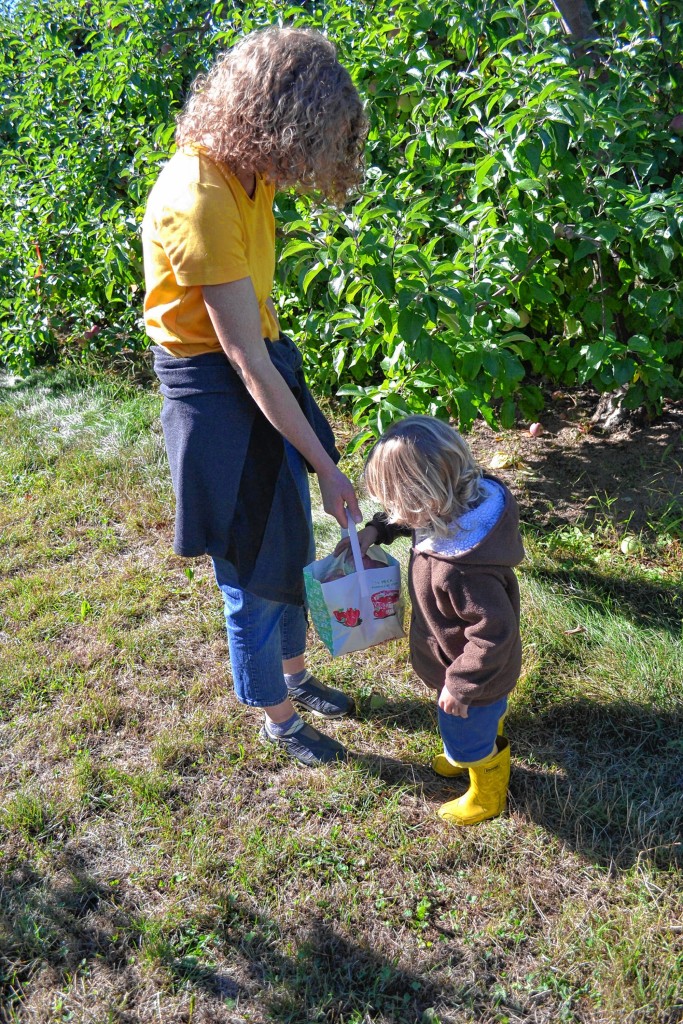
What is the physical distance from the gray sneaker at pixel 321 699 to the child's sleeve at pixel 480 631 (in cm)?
70

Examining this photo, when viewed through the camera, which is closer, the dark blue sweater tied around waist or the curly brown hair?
the curly brown hair

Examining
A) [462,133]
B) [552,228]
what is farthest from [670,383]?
[462,133]

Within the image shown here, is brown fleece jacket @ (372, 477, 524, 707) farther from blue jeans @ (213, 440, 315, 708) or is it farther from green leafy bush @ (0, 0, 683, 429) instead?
green leafy bush @ (0, 0, 683, 429)

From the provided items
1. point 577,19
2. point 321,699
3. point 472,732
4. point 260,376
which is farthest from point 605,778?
point 577,19

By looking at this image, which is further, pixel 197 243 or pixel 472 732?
pixel 472 732

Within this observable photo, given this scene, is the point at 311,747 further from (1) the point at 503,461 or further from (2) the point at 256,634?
(1) the point at 503,461

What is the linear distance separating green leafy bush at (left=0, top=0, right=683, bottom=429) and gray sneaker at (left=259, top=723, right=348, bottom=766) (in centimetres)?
105

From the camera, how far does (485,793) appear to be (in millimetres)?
2209

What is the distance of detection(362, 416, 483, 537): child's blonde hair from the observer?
1899 mm

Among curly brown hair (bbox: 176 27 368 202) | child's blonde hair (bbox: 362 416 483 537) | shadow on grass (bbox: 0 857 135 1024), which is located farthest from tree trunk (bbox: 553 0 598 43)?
shadow on grass (bbox: 0 857 135 1024)

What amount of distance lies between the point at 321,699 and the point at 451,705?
719mm

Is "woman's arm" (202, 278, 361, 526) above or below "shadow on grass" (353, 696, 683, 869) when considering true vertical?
above

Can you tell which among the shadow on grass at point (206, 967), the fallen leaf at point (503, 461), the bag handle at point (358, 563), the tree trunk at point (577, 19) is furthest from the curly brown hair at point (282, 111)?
the fallen leaf at point (503, 461)

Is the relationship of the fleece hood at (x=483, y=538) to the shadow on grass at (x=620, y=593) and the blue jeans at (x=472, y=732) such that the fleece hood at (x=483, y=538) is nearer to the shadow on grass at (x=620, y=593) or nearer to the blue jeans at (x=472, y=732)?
the blue jeans at (x=472, y=732)
